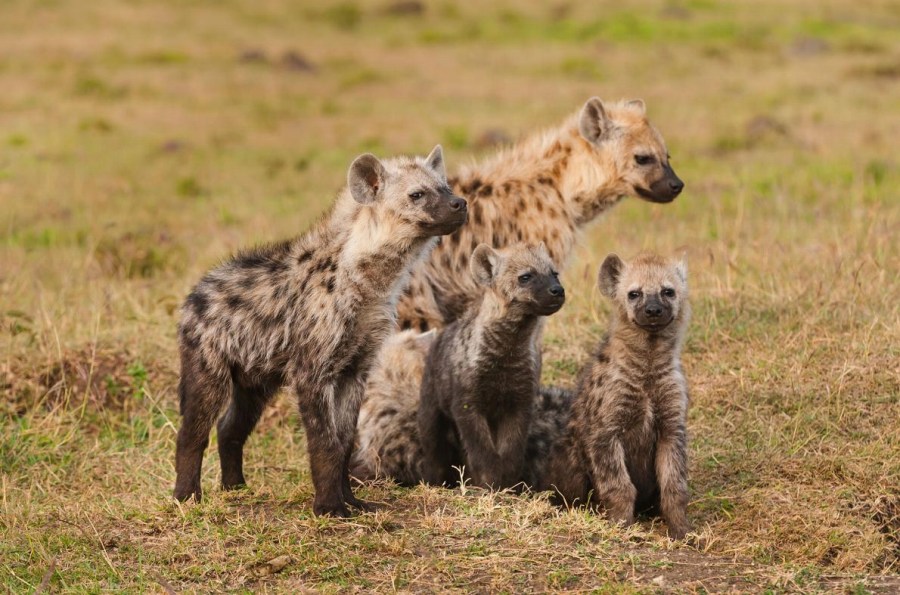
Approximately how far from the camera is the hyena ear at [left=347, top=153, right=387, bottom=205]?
500cm

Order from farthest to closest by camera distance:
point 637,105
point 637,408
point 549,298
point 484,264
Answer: point 637,105 → point 484,264 → point 549,298 → point 637,408

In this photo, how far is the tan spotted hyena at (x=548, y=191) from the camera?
6574 mm

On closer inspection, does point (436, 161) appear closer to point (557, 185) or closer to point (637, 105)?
point (557, 185)

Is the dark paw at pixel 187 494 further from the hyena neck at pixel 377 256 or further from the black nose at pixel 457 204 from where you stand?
Answer: the black nose at pixel 457 204

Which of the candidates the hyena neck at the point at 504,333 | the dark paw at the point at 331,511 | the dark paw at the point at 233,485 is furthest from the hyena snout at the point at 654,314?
the dark paw at the point at 233,485

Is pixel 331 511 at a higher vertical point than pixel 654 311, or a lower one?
lower

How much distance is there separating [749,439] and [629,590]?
6.29 ft

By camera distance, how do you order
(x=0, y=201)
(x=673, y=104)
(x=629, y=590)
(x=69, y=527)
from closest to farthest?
(x=629, y=590)
(x=69, y=527)
(x=0, y=201)
(x=673, y=104)

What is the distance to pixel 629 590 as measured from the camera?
13.5 feet

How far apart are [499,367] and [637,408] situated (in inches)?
26.1

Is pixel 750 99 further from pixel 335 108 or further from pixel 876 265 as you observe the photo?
pixel 876 265

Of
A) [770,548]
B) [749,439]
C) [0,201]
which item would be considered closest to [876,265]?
[749,439]

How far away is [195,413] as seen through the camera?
5.06m

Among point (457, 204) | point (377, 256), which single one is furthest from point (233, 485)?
point (457, 204)
